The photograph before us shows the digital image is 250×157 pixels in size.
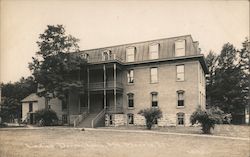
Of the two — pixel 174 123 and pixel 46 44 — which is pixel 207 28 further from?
pixel 46 44

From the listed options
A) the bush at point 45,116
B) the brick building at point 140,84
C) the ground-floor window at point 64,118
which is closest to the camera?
the brick building at point 140,84

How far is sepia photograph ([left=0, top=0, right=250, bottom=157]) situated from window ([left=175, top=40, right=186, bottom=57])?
107 millimetres

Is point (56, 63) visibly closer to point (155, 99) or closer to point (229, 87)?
point (155, 99)

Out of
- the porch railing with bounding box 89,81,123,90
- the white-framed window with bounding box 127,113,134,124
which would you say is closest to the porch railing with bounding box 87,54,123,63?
the porch railing with bounding box 89,81,123,90

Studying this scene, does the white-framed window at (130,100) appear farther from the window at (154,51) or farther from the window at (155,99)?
the window at (154,51)

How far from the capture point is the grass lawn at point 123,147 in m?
11.0

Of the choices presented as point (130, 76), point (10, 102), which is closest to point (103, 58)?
point (130, 76)

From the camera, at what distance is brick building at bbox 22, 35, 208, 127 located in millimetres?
23203

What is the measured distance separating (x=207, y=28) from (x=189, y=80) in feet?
39.5

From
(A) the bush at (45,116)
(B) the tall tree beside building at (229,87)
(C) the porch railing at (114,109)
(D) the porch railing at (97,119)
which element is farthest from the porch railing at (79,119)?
(B) the tall tree beside building at (229,87)

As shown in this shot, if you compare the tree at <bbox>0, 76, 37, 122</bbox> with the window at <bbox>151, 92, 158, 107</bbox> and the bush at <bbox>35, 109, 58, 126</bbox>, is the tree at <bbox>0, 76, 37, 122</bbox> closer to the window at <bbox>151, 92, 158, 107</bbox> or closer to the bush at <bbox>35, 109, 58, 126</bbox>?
the bush at <bbox>35, 109, 58, 126</bbox>

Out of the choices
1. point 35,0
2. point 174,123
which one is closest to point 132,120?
point 174,123

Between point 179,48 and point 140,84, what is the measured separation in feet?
15.9

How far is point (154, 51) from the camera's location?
25203 mm
